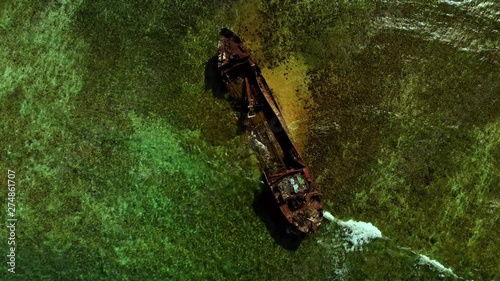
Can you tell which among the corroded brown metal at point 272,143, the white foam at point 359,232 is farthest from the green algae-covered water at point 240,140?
the corroded brown metal at point 272,143

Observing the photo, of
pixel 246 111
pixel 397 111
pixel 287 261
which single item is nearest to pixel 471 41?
pixel 397 111

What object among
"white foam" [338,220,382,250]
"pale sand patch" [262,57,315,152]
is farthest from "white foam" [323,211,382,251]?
"pale sand patch" [262,57,315,152]

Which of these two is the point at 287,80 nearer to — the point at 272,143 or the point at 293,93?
the point at 293,93

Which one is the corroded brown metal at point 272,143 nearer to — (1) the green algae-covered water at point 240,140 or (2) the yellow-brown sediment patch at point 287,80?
(2) the yellow-brown sediment patch at point 287,80

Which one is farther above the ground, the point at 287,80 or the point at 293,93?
the point at 287,80

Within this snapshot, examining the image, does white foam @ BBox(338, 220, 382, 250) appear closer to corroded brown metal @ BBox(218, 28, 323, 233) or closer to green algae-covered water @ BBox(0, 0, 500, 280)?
green algae-covered water @ BBox(0, 0, 500, 280)

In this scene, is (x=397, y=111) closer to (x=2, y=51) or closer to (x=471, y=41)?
(x=471, y=41)

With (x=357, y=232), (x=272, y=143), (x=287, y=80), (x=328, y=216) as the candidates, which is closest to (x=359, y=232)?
(x=357, y=232)
